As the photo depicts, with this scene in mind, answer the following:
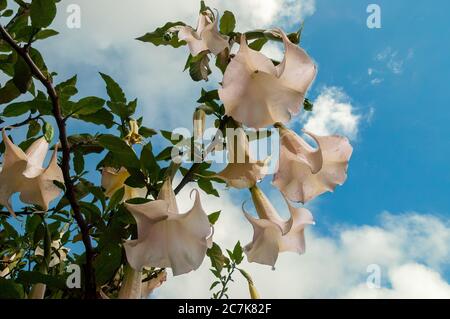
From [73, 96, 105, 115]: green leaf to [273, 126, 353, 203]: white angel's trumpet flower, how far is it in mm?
607

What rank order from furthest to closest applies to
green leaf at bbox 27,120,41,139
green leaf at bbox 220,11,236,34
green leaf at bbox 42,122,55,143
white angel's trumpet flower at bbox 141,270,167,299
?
green leaf at bbox 27,120,41,139, white angel's trumpet flower at bbox 141,270,167,299, green leaf at bbox 42,122,55,143, green leaf at bbox 220,11,236,34

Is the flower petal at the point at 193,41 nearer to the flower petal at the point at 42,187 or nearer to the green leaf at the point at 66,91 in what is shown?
the flower petal at the point at 42,187

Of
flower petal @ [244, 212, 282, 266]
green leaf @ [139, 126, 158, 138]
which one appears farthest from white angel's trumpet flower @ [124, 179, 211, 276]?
green leaf @ [139, 126, 158, 138]

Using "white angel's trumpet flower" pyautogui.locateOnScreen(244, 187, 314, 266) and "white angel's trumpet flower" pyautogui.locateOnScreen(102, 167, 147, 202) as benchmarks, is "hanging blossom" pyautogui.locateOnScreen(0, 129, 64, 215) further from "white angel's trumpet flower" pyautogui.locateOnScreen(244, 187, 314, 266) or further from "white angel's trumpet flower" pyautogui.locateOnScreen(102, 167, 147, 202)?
"white angel's trumpet flower" pyautogui.locateOnScreen(244, 187, 314, 266)

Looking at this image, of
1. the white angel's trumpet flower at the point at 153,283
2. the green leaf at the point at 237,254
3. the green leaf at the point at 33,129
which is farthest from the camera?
the green leaf at the point at 237,254

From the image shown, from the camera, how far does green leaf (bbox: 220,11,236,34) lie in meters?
1.40

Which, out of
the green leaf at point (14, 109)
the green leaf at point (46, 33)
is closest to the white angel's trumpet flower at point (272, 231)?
the green leaf at point (14, 109)

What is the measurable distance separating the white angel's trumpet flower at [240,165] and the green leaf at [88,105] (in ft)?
1.62

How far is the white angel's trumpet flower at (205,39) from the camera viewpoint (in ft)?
3.98

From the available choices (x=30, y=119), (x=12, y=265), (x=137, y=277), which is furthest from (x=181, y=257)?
(x=12, y=265)

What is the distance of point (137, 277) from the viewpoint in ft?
3.97

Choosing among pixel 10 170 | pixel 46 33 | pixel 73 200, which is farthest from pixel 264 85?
pixel 46 33

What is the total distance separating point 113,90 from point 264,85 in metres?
0.71

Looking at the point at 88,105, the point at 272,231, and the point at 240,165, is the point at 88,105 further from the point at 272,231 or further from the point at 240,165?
the point at 272,231
